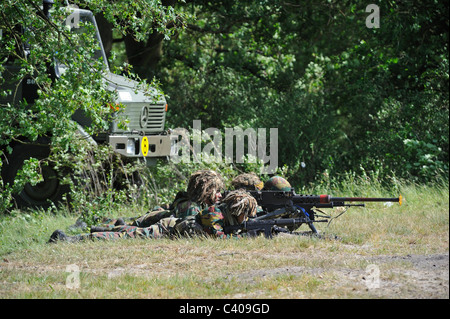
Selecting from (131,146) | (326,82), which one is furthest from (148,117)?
(326,82)

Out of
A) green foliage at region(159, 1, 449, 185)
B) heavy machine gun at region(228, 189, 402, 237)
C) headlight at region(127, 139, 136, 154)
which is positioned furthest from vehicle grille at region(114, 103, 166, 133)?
heavy machine gun at region(228, 189, 402, 237)

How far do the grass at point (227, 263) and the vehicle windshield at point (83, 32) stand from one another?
1961 millimetres

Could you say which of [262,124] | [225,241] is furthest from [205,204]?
[262,124]

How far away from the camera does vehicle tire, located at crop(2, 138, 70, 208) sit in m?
9.50

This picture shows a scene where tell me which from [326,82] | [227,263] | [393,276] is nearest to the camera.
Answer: [393,276]

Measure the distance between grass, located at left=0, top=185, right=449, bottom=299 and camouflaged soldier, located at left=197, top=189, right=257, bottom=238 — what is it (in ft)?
0.53

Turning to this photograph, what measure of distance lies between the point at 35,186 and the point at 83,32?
2.46 meters

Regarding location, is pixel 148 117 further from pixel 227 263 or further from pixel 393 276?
pixel 393 276

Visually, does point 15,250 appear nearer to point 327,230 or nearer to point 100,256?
point 100,256

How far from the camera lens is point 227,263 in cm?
600

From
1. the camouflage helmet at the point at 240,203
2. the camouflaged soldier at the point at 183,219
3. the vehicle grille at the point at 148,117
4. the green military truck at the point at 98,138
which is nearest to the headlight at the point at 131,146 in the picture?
the green military truck at the point at 98,138

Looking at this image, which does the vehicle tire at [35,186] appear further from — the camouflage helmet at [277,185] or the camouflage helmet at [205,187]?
the camouflage helmet at [277,185]

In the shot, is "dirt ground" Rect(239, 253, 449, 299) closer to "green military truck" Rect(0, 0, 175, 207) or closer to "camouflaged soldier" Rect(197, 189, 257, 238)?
"camouflaged soldier" Rect(197, 189, 257, 238)

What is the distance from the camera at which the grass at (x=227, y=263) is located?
198 inches
